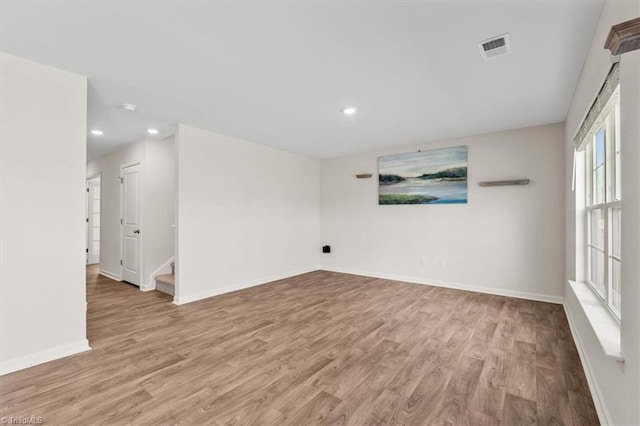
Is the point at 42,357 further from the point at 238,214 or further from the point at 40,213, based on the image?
the point at 238,214

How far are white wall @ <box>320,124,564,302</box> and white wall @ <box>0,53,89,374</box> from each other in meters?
4.40

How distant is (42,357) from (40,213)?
3.83 feet

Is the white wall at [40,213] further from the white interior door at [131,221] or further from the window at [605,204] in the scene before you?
the window at [605,204]

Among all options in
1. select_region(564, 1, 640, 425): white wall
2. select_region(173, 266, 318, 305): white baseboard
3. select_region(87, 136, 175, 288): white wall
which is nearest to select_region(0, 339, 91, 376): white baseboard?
select_region(173, 266, 318, 305): white baseboard

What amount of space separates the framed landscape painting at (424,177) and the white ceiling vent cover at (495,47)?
2588 mm

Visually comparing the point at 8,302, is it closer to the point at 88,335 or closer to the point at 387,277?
the point at 88,335

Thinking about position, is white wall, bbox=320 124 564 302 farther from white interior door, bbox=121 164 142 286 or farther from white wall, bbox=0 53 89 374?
white wall, bbox=0 53 89 374

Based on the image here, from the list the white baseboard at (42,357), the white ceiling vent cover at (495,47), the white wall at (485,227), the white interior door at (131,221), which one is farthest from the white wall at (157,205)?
the white ceiling vent cover at (495,47)

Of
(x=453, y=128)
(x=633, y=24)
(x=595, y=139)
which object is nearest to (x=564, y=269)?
(x=595, y=139)

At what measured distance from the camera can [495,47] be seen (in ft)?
7.04

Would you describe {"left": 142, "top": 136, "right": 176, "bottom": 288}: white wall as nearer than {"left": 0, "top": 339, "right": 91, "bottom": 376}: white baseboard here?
No

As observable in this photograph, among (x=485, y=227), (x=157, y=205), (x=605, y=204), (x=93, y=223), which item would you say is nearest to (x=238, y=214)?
(x=157, y=205)

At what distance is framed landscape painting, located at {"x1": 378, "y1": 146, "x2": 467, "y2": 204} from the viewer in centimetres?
470

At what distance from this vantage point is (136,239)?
4910 mm
